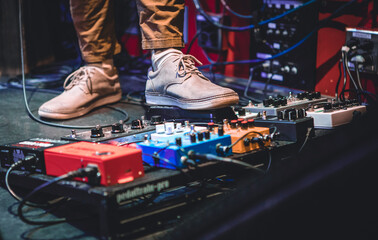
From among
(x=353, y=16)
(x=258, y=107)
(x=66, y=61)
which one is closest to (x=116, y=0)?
(x=66, y=61)

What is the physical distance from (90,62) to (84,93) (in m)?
0.15

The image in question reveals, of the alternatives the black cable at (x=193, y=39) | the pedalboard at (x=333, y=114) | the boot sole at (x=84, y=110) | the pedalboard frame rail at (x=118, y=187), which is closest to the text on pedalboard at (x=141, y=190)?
the pedalboard frame rail at (x=118, y=187)

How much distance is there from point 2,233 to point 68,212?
0.17 meters

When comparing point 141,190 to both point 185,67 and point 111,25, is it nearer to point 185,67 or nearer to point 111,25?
point 185,67

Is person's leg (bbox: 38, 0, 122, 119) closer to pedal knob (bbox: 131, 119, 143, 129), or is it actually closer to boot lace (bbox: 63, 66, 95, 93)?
boot lace (bbox: 63, 66, 95, 93)

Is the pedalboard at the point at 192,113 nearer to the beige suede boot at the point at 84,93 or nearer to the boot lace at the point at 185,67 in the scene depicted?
the boot lace at the point at 185,67

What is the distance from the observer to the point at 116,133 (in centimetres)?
137

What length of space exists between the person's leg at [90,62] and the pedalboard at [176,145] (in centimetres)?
91

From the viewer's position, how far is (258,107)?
1697mm

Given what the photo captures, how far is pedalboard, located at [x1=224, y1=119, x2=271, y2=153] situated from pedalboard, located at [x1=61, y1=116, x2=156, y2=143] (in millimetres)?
247

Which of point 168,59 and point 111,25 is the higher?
point 111,25

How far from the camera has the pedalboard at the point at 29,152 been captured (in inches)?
45.4

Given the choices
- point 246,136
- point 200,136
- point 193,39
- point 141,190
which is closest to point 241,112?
point 246,136

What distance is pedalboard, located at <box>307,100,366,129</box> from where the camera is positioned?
153 cm
